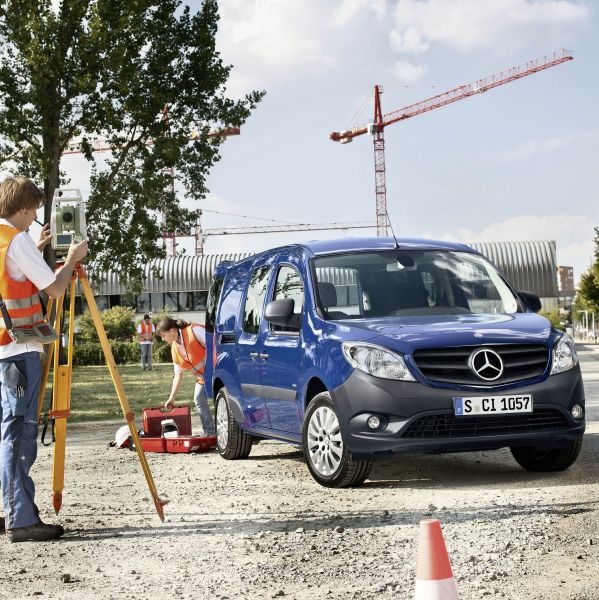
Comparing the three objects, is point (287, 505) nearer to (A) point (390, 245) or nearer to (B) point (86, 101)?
(A) point (390, 245)

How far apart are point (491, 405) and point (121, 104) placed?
2470cm

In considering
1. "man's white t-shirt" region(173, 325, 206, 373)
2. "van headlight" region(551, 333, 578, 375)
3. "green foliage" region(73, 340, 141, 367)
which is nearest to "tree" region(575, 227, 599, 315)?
"green foliage" region(73, 340, 141, 367)

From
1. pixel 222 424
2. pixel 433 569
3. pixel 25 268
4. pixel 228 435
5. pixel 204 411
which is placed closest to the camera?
pixel 433 569

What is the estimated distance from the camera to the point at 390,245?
1022 centimetres

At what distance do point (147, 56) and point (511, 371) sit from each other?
2565 centimetres

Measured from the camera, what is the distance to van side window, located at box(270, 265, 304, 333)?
32.3 feet

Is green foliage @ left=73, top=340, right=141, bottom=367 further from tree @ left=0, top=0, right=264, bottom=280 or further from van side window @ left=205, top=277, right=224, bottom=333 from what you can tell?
van side window @ left=205, top=277, right=224, bottom=333

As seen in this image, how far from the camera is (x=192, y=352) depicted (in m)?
13.8

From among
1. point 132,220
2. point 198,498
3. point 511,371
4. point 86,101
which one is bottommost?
point 198,498

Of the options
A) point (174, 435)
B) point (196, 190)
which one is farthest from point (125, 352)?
point (174, 435)

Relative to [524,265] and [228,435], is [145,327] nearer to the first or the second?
[228,435]

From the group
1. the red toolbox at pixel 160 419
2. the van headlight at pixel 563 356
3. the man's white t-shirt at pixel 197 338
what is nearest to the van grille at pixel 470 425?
the van headlight at pixel 563 356

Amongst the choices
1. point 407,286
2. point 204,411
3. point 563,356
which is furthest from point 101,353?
point 563,356

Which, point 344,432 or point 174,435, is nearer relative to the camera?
point 344,432
